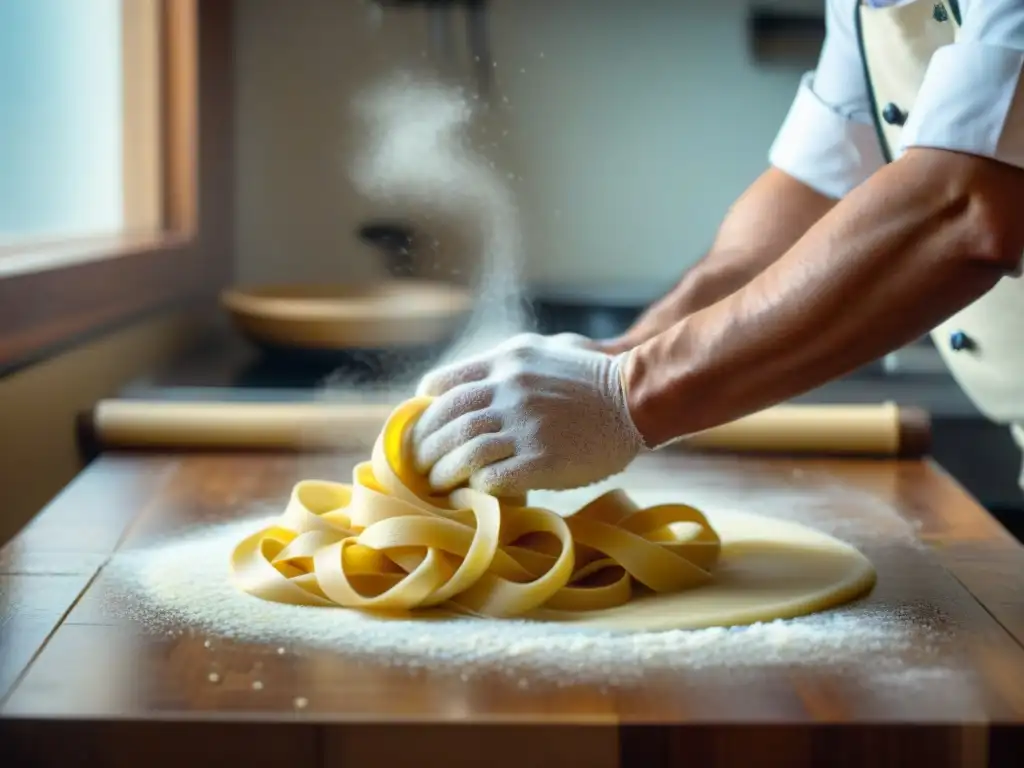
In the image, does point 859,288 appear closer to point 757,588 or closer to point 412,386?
point 757,588

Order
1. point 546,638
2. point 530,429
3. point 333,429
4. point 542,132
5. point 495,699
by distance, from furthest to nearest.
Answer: point 542,132, point 333,429, point 530,429, point 546,638, point 495,699

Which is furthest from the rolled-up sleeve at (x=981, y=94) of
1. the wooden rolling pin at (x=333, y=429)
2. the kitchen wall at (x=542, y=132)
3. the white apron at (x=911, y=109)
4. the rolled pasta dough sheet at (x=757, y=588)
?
the kitchen wall at (x=542, y=132)

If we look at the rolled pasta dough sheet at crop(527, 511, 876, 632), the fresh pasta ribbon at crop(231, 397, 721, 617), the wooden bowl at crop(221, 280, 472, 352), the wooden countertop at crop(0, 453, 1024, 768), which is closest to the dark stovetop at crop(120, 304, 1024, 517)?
the wooden bowl at crop(221, 280, 472, 352)

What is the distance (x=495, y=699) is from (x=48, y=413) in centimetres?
83

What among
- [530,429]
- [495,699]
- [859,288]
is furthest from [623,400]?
[495,699]

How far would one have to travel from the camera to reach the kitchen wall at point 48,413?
4.04 ft

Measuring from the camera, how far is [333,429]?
4.74 ft

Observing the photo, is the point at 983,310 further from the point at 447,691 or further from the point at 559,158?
the point at 559,158

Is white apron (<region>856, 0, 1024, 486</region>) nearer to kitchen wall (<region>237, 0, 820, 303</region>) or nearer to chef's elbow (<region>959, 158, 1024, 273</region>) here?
chef's elbow (<region>959, 158, 1024, 273</region>)

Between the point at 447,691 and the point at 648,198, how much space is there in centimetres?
198

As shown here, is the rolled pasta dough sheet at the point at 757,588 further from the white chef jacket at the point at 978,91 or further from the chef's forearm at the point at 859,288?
the white chef jacket at the point at 978,91

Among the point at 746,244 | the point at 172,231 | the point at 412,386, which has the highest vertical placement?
the point at 746,244

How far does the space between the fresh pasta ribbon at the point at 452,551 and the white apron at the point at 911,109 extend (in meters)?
0.36

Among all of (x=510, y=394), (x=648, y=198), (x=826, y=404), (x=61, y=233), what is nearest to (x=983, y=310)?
(x=826, y=404)
